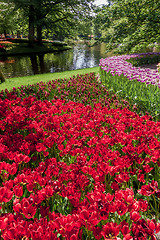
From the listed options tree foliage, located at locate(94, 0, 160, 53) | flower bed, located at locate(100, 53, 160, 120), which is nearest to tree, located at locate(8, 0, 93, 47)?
tree foliage, located at locate(94, 0, 160, 53)

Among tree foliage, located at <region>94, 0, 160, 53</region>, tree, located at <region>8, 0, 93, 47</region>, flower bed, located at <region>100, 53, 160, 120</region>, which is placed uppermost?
tree, located at <region>8, 0, 93, 47</region>

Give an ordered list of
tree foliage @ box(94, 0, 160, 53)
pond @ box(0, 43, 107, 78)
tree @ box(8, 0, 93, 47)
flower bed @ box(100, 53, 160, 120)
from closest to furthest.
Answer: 1. flower bed @ box(100, 53, 160, 120)
2. tree foliage @ box(94, 0, 160, 53)
3. pond @ box(0, 43, 107, 78)
4. tree @ box(8, 0, 93, 47)

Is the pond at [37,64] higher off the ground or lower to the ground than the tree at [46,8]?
lower

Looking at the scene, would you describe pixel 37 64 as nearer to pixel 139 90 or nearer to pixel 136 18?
pixel 136 18

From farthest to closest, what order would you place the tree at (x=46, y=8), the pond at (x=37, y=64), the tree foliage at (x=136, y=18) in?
the tree at (x=46, y=8) → the pond at (x=37, y=64) → the tree foliage at (x=136, y=18)

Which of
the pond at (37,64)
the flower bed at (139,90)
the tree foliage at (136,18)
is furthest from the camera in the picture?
the pond at (37,64)

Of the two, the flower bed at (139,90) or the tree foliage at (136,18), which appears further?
the tree foliage at (136,18)

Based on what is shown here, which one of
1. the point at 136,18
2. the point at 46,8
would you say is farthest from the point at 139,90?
the point at 46,8

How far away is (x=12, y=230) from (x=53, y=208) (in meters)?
0.77

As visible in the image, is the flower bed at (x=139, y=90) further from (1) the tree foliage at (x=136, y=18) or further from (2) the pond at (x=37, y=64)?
(2) the pond at (x=37, y=64)

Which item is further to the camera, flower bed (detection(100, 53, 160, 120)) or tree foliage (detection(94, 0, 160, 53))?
tree foliage (detection(94, 0, 160, 53))

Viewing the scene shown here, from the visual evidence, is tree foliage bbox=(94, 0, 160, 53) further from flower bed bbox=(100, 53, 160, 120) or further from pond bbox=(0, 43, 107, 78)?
pond bbox=(0, 43, 107, 78)

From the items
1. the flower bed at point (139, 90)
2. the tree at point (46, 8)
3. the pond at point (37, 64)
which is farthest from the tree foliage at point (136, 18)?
the tree at point (46, 8)

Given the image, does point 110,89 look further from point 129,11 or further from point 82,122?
point 129,11
